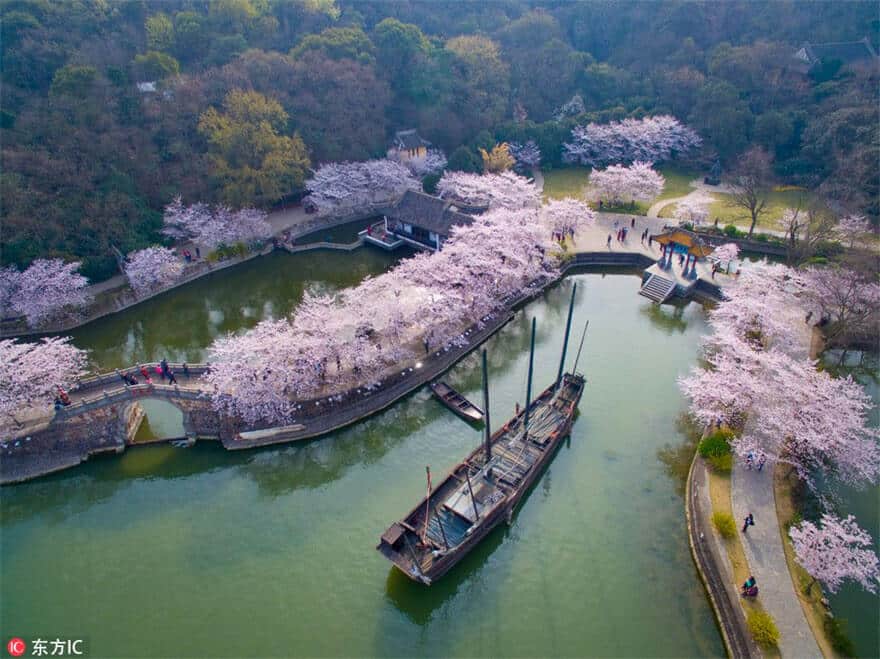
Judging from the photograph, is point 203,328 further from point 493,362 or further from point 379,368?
point 493,362

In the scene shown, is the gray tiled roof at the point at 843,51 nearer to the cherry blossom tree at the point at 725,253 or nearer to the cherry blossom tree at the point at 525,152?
the cherry blossom tree at the point at 525,152

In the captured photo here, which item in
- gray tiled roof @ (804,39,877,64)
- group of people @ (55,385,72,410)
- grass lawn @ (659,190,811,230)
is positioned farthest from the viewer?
gray tiled roof @ (804,39,877,64)

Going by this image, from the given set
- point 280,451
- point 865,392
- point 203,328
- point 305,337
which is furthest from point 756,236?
point 203,328

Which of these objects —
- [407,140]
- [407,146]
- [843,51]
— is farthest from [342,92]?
[843,51]

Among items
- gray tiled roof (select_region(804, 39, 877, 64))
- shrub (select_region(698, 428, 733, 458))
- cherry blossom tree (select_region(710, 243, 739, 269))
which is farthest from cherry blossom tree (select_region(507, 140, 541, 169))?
shrub (select_region(698, 428, 733, 458))

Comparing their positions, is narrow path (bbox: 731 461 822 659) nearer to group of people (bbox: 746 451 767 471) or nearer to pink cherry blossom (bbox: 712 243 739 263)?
group of people (bbox: 746 451 767 471)
